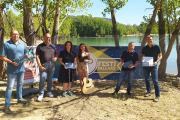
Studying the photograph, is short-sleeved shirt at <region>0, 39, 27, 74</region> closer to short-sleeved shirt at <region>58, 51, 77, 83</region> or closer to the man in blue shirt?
the man in blue shirt

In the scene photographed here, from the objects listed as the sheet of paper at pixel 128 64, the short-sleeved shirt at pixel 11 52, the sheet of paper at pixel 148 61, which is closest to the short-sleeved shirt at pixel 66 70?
the short-sleeved shirt at pixel 11 52

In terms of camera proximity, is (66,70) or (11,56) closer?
(11,56)

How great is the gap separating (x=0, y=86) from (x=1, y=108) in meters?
1.84

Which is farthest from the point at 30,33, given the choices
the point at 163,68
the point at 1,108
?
the point at 163,68

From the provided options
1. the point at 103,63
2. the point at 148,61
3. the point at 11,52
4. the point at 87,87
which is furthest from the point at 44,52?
the point at 148,61

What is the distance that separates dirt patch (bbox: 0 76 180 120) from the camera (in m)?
3.49

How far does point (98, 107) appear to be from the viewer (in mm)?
3965

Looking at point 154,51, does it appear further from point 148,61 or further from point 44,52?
point 44,52

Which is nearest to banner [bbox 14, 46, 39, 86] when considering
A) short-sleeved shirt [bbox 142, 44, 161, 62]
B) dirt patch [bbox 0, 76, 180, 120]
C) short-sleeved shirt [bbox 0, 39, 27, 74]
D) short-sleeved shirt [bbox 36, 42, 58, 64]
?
dirt patch [bbox 0, 76, 180, 120]

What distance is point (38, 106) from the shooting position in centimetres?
394

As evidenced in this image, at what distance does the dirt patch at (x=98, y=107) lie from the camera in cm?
349

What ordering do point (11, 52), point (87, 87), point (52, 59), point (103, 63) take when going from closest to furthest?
1. point (11, 52)
2. point (52, 59)
3. point (87, 87)
4. point (103, 63)

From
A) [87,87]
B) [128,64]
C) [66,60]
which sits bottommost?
[87,87]

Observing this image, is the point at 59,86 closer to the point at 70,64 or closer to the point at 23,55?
the point at 70,64
